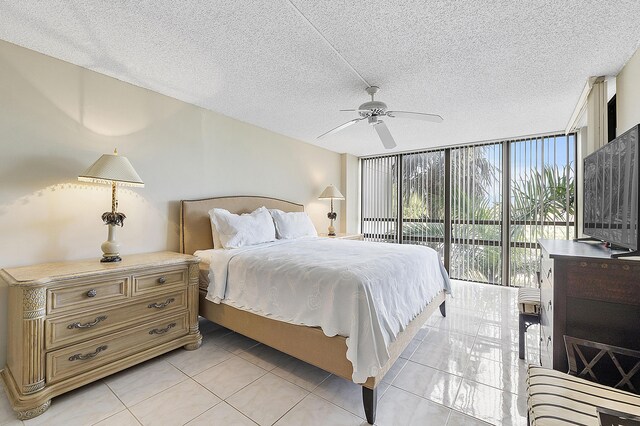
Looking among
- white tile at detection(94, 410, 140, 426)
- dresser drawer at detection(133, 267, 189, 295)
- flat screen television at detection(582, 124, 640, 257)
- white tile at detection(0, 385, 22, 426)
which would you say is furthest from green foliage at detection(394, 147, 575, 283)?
white tile at detection(0, 385, 22, 426)

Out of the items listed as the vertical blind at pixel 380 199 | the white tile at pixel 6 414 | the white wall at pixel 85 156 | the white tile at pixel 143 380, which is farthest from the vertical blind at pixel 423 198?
the white tile at pixel 6 414

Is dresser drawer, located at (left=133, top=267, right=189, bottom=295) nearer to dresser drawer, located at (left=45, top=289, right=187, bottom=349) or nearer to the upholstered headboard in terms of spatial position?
dresser drawer, located at (left=45, top=289, right=187, bottom=349)

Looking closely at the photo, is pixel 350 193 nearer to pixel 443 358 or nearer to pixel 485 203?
pixel 485 203

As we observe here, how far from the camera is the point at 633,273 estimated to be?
56.9 inches

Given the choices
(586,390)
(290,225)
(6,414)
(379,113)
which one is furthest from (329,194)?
(6,414)

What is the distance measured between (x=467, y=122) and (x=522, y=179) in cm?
158

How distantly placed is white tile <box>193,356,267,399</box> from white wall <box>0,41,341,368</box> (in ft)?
4.77

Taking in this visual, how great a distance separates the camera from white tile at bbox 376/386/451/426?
1.74 meters

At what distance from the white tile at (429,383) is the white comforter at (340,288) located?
0.42m

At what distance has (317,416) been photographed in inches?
70.3

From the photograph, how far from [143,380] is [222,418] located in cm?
82

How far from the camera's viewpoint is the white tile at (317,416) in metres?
1.73

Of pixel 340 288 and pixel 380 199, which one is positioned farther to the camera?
pixel 380 199

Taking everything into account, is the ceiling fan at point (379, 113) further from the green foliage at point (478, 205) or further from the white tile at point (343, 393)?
the green foliage at point (478, 205)
